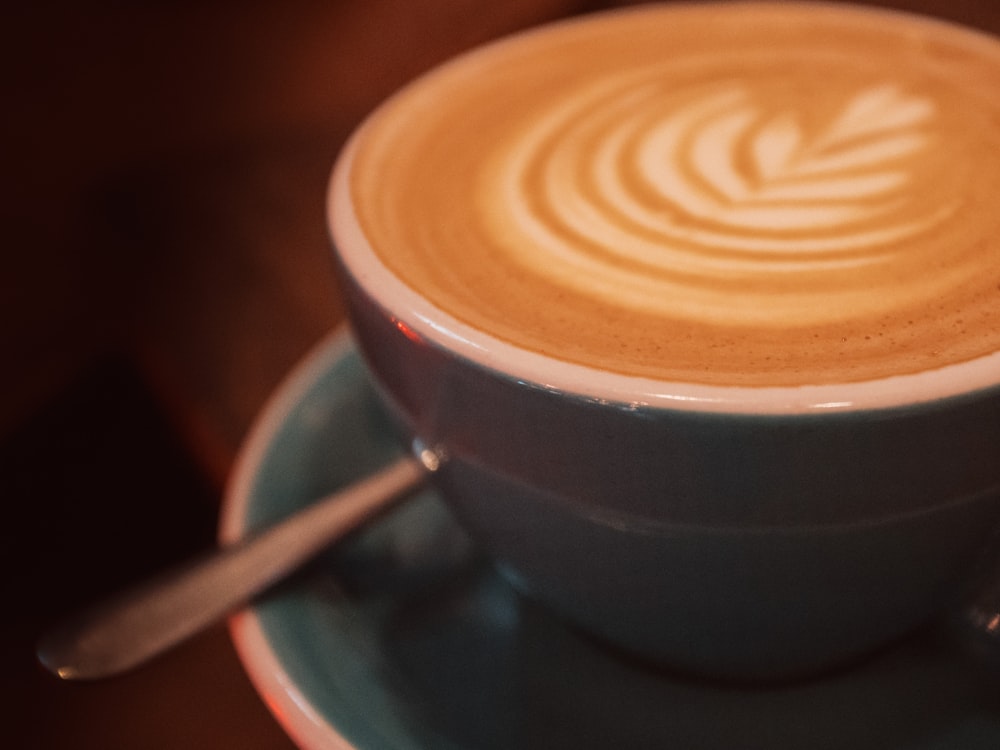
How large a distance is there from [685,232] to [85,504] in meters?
0.63

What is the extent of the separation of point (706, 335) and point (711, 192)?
0.15 meters

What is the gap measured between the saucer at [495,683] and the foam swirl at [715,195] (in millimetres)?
210

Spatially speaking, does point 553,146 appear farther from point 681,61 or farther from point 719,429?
point 719,429

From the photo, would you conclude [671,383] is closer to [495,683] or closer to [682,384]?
[682,384]

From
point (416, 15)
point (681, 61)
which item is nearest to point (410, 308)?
point (681, 61)

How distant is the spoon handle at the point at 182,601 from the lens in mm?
466

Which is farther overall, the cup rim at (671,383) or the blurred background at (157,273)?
the blurred background at (157,273)

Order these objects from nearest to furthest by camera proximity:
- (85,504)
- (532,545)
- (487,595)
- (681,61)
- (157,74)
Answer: (532,545)
(487,595)
(681,61)
(85,504)
(157,74)


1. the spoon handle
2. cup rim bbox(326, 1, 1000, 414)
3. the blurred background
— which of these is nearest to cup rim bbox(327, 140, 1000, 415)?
cup rim bbox(326, 1, 1000, 414)

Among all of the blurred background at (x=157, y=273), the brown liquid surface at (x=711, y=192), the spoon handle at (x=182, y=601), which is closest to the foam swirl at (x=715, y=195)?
the brown liquid surface at (x=711, y=192)

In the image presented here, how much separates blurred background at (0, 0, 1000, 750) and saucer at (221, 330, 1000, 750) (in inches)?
5.6

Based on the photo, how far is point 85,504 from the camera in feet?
2.69

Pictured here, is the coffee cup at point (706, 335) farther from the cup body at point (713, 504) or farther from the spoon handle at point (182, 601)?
the spoon handle at point (182, 601)

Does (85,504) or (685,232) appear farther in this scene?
(85,504)
